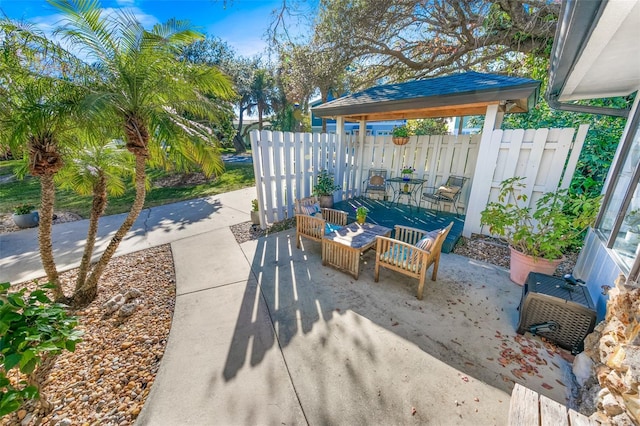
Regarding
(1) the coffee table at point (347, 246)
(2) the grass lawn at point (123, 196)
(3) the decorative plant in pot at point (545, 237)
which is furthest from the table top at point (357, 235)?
(2) the grass lawn at point (123, 196)

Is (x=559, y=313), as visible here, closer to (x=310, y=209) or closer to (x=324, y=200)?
(x=310, y=209)

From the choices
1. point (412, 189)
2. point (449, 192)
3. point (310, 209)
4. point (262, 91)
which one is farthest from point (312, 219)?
point (262, 91)

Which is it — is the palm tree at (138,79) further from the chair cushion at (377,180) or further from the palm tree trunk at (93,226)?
the chair cushion at (377,180)

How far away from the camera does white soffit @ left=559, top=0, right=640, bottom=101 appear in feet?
4.88

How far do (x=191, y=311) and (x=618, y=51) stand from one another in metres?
4.92

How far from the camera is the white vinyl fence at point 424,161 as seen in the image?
3904 millimetres

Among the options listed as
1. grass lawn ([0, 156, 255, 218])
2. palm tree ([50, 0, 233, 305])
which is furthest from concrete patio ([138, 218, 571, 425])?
grass lawn ([0, 156, 255, 218])

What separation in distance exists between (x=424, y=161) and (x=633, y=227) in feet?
14.3

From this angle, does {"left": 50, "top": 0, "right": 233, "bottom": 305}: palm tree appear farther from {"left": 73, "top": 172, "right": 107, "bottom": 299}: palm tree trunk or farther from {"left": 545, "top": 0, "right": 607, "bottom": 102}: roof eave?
{"left": 545, "top": 0, "right": 607, "bottom": 102}: roof eave

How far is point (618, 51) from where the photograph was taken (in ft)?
6.46

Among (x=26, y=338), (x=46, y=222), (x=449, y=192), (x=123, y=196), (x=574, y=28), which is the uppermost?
(x=574, y=28)

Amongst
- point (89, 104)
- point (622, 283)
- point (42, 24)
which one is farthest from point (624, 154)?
point (42, 24)

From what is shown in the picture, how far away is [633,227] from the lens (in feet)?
7.73

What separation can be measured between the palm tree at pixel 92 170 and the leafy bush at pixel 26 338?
1.75 metres
